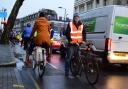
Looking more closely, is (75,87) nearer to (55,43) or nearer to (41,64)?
(41,64)

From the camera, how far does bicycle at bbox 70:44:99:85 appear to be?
38.0 ft

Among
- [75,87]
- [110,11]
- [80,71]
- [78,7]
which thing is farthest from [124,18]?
[78,7]

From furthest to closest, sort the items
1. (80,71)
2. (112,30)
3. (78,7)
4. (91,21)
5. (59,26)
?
(78,7) < (59,26) < (91,21) < (112,30) < (80,71)

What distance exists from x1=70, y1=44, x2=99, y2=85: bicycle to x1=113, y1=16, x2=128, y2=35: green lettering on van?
10.0 feet

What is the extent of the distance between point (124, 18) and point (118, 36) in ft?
2.32

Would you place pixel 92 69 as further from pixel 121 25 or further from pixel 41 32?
pixel 121 25

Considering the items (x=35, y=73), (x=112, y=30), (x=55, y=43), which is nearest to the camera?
(x=35, y=73)

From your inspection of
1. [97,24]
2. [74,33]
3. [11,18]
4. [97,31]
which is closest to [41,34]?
[74,33]

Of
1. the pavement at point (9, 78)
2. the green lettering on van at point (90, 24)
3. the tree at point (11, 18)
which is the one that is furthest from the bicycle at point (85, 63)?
the tree at point (11, 18)

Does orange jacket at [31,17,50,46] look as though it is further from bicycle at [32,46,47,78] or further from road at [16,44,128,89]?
road at [16,44,128,89]

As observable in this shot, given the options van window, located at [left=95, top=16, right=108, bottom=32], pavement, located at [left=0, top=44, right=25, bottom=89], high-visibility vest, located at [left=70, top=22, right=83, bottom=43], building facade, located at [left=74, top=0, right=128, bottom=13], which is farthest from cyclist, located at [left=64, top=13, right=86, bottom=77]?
building facade, located at [left=74, top=0, right=128, bottom=13]

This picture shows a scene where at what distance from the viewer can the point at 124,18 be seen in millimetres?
16047

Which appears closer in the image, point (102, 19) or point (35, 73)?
point (35, 73)

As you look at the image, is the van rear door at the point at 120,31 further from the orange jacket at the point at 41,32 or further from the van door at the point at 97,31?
the orange jacket at the point at 41,32
